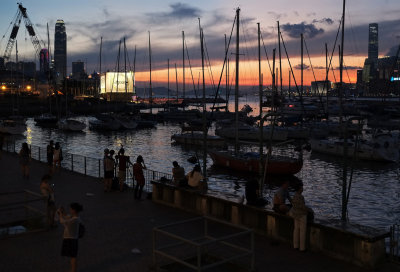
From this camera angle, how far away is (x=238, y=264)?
35.7ft

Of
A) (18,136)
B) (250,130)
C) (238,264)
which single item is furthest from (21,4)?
(238,264)

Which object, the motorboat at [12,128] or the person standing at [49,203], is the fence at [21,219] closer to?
the person standing at [49,203]

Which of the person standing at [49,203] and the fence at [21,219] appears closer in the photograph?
the person standing at [49,203]

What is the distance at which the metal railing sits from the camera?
995cm

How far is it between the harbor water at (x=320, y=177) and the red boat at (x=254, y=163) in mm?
793

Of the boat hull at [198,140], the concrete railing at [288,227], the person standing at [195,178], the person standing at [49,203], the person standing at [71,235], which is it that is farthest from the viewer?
the boat hull at [198,140]

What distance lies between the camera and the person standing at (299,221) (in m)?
11.8

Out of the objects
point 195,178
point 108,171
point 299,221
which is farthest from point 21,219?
point 299,221

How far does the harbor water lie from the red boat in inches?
31.2

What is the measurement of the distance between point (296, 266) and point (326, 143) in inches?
1630

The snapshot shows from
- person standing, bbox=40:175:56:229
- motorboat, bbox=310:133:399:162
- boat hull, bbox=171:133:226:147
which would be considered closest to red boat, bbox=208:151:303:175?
motorboat, bbox=310:133:399:162

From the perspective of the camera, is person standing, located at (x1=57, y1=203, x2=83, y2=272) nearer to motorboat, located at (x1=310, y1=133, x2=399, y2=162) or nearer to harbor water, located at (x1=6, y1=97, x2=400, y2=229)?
harbor water, located at (x1=6, y1=97, x2=400, y2=229)

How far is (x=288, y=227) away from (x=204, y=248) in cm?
258

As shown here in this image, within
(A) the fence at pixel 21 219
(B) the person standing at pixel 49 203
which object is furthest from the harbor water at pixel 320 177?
(A) the fence at pixel 21 219
